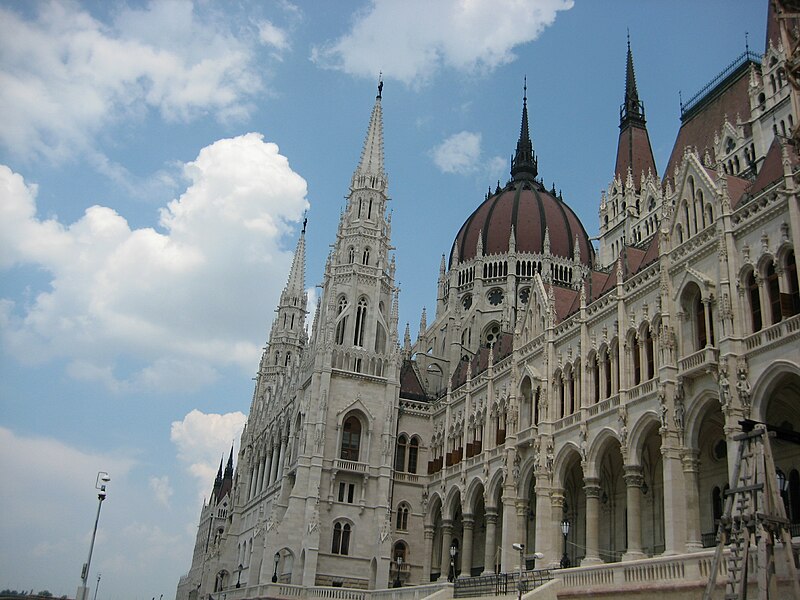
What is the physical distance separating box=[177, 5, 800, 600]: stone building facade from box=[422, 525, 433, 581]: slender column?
0.14 m

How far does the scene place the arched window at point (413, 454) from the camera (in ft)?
174

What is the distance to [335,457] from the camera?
164 feet

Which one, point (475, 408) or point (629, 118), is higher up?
point (629, 118)

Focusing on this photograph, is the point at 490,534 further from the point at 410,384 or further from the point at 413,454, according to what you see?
the point at 410,384

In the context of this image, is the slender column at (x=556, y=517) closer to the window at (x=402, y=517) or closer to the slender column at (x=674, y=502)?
the slender column at (x=674, y=502)

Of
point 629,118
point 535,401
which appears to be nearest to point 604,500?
point 535,401

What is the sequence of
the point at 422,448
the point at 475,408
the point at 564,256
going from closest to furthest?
the point at 475,408, the point at 422,448, the point at 564,256

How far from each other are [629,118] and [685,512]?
127 feet

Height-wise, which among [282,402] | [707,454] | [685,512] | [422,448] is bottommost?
[685,512]

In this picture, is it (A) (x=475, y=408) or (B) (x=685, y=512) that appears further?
(A) (x=475, y=408)

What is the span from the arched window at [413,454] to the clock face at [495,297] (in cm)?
1929

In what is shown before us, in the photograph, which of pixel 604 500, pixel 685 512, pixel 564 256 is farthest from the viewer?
pixel 564 256

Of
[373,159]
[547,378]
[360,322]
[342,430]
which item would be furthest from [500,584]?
[373,159]

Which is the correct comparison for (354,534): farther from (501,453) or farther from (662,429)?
(662,429)
